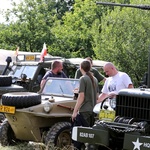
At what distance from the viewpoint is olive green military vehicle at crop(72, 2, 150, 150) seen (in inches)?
232

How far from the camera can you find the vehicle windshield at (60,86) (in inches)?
366

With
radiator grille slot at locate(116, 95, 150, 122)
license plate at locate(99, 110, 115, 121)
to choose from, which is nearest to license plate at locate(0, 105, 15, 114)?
license plate at locate(99, 110, 115, 121)

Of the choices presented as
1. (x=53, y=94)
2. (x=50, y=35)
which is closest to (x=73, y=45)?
(x=50, y=35)

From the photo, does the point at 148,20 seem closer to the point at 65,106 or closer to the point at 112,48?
the point at 112,48

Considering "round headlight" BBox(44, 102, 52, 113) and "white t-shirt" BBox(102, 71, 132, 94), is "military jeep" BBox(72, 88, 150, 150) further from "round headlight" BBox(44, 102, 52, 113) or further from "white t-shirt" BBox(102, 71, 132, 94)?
"round headlight" BBox(44, 102, 52, 113)

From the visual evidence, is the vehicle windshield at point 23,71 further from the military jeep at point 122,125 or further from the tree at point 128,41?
the tree at point 128,41

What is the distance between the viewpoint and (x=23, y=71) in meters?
12.9

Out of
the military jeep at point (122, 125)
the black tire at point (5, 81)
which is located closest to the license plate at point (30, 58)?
the black tire at point (5, 81)

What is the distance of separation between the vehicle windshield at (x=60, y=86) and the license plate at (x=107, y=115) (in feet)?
8.96

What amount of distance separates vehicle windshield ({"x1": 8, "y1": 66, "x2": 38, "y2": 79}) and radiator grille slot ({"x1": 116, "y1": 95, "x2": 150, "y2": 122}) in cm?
644

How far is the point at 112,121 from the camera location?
6293 mm

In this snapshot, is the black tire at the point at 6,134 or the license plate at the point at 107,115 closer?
the license plate at the point at 107,115

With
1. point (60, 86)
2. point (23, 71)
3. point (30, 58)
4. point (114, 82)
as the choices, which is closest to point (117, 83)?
point (114, 82)

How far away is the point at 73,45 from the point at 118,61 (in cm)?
861
